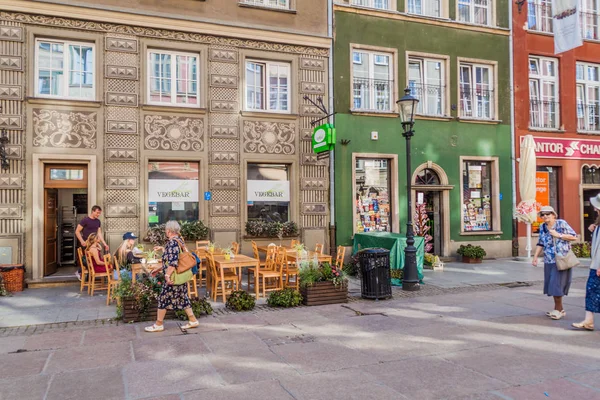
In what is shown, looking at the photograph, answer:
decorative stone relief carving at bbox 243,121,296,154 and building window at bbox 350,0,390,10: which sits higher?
building window at bbox 350,0,390,10

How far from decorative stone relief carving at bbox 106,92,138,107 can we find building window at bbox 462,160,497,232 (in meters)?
→ 10.9

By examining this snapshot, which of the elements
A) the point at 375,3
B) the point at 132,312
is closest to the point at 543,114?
the point at 375,3

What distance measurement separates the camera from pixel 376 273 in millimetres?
9430

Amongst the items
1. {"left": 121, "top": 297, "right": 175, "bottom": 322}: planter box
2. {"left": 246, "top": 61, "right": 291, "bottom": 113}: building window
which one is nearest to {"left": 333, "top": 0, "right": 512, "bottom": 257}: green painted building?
{"left": 246, "top": 61, "right": 291, "bottom": 113}: building window

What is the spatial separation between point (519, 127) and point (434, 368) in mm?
13664

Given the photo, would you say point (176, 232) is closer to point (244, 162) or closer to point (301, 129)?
point (244, 162)

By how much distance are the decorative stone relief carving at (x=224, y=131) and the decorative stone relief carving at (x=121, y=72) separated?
2395 mm

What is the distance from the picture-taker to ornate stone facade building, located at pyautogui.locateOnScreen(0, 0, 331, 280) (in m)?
11.2

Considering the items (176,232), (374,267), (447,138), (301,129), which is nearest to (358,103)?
(301,129)

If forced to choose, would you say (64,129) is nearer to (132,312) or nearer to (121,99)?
(121,99)

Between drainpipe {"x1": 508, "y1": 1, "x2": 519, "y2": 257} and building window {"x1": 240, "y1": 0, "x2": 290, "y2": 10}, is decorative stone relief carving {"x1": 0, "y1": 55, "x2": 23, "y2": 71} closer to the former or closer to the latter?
building window {"x1": 240, "y1": 0, "x2": 290, "y2": 10}

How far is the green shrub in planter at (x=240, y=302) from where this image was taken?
27.9 ft

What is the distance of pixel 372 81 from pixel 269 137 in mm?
4062

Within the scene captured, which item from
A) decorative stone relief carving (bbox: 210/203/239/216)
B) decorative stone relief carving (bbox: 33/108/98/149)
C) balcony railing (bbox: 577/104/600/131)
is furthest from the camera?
balcony railing (bbox: 577/104/600/131)
